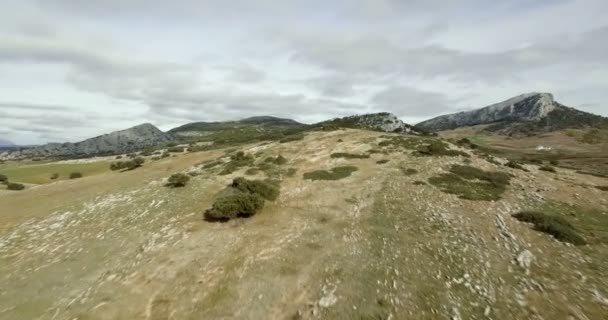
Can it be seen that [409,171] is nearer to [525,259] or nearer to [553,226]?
[553,226]

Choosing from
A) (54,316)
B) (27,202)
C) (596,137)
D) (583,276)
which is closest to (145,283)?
(54,316)

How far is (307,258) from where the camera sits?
1634cm

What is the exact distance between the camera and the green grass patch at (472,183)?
24.1 meters

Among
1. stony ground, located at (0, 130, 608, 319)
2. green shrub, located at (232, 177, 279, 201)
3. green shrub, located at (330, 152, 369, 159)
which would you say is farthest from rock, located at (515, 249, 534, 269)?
green shrub, located at (330, 152, 369, 159)

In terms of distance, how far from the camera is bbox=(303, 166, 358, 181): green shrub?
98.7 feet

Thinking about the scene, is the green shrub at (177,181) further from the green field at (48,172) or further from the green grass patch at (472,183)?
the green field at (48,172)

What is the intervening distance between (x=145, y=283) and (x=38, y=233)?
442 inches

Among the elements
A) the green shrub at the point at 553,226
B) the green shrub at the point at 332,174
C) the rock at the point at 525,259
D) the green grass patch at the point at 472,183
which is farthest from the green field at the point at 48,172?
the rock at the point at 525,259

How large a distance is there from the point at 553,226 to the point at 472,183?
9.77 meters

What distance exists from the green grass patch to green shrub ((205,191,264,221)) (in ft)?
42.9

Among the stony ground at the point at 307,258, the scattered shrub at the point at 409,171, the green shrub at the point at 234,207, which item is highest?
the scattered shrub at the point at 409,171

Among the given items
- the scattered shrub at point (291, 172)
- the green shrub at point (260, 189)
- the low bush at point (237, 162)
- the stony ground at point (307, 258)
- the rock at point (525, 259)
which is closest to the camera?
the stony ground at point (307, 258)

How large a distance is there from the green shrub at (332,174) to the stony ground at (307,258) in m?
2.28

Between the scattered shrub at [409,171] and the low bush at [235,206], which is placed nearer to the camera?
the low bush at [235,206]
